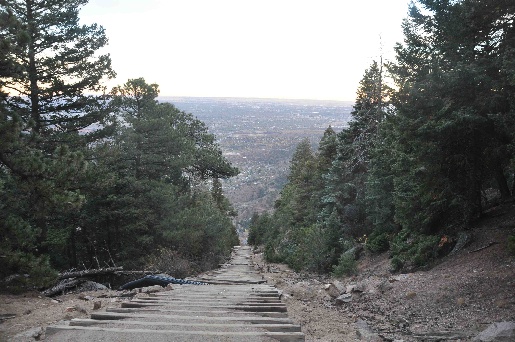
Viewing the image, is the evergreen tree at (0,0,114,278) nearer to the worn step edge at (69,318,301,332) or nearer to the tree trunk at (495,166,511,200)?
the worn step edge at (69,318,301,332)

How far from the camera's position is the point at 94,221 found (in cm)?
2017

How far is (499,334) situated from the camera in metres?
→ 4.97

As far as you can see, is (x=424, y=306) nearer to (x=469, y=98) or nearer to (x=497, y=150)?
(x=497, y=150)

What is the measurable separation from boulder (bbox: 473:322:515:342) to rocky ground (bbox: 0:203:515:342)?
0.45m

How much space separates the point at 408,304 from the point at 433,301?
501 mm

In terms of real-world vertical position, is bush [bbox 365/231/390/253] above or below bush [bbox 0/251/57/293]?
below

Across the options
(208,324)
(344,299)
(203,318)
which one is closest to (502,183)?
(344,299)

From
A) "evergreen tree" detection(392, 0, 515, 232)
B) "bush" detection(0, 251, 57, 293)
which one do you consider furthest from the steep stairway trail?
"evergreen tree" detection(392, 0, 515, 232)

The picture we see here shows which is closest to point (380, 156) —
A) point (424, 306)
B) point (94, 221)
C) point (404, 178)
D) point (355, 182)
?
point (404, 178)

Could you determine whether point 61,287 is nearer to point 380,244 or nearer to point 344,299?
point 344,299

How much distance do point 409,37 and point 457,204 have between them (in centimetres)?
697

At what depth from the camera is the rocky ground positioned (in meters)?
6.31

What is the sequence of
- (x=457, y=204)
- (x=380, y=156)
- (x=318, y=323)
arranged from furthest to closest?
Result: (x=380, y=156)
(x=457, y=204)
(x=318, y=323)

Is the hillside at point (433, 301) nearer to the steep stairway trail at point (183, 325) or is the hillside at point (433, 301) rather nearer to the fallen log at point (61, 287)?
the steep stairway trail at point (183, 325)
